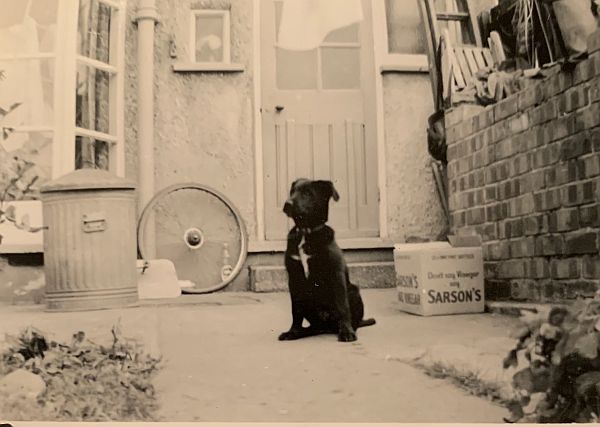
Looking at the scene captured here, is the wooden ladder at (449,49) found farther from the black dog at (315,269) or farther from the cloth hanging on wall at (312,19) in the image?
the black dog at (315,269)

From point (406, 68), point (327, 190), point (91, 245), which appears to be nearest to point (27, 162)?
point (91, 245)

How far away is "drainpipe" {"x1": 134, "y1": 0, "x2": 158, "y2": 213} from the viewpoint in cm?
192

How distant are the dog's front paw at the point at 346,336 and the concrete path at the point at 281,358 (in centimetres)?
2

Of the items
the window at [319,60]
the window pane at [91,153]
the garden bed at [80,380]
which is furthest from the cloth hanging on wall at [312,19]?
the garden bed at [80,380]

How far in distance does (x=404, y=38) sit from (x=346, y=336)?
0.89 metres

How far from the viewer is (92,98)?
1.95m

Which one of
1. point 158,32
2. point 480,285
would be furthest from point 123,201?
point 480,285

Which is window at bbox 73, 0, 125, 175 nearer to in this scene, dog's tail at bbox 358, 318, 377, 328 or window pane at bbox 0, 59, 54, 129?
window pane at bbox 0, 59, 54, 129

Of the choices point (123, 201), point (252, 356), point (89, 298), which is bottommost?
point (252, 356)

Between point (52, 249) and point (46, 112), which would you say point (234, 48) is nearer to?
point (46, 112)

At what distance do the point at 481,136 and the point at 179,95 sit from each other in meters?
0.87

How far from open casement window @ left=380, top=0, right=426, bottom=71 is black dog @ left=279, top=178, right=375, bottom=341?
1.45ft

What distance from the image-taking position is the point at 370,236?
1891 millimetres

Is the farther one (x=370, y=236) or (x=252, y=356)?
(x=370, y=236)
